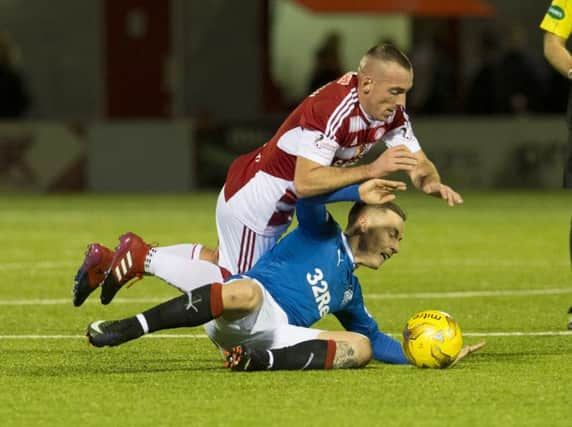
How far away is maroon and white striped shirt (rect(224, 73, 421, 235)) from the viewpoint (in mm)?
8906

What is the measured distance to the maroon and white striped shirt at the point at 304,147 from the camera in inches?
351

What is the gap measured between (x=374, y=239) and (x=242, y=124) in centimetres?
1530

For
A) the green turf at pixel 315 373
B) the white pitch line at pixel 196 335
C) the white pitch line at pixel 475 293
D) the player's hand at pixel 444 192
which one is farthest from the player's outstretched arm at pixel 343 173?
the white pitch line at pixel 475 293

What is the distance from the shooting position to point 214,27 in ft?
96.0

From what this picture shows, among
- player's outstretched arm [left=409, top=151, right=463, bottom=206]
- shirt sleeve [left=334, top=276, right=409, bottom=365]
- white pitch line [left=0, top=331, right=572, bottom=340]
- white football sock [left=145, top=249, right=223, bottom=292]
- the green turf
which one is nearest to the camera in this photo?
the green turf

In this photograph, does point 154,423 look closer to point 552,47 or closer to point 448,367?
point 448,367

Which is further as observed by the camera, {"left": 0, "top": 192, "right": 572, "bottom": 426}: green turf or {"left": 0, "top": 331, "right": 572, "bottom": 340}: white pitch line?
{"left": 0, "top": 331, "right": 572, "bottom": 340}: white pitch line

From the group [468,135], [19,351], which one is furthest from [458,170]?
[19,351]

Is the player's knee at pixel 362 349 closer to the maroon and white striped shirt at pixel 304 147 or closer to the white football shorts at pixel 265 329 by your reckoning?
the white football shorts at pixel 265 329

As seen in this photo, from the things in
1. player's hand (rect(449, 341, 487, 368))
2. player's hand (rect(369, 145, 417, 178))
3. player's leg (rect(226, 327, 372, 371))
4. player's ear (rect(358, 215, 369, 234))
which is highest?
player's hand (rect(369, 145, 417, 178))

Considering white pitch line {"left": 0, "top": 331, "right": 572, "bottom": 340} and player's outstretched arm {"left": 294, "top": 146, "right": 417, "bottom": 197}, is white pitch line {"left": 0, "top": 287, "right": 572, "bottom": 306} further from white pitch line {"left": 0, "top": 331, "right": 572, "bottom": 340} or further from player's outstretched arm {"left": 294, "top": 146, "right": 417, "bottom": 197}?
player's outstretched arm {"left": 294, "top": 146, "right": 417, "bottom": 197}

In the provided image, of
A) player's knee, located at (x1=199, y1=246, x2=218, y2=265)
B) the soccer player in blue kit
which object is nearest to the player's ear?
the soccer player in blue kit

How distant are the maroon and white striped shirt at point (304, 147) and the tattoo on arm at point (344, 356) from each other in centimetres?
92

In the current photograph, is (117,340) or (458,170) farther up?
(117,340)
